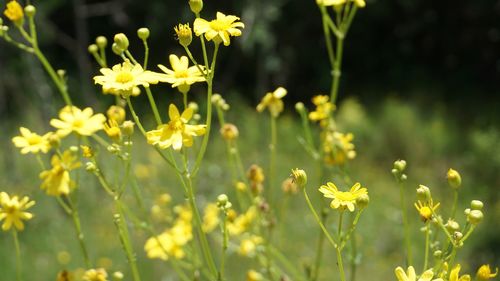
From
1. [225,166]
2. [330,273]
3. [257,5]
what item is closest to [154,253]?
[330,273]

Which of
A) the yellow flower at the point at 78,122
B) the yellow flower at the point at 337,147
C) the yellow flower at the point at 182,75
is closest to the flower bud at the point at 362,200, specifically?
the yellow flower at the point at 182,75

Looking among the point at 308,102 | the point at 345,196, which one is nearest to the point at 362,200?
the point at 345,196

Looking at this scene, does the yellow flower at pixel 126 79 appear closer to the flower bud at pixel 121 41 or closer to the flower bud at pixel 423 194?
the flower bud at pixel 121 41

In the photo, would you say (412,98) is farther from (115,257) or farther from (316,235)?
(115,257)

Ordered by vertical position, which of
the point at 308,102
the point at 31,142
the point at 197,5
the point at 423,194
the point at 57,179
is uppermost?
the point at 308,102

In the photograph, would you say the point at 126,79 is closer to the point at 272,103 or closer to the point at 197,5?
the point at 197,5

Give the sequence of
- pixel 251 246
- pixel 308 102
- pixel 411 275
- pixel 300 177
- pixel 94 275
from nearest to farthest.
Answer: pixel 411 275 < pixel 300 177 < pixel 94 275 < pixel 251 246 < pixel 308 102

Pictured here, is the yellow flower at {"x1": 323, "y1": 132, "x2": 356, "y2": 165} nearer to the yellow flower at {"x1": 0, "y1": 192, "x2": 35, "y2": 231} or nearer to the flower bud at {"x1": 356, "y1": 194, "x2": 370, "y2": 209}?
the flower bud at {"x1": 356, "y1": 194, "x2": 370, "y2": 209}
